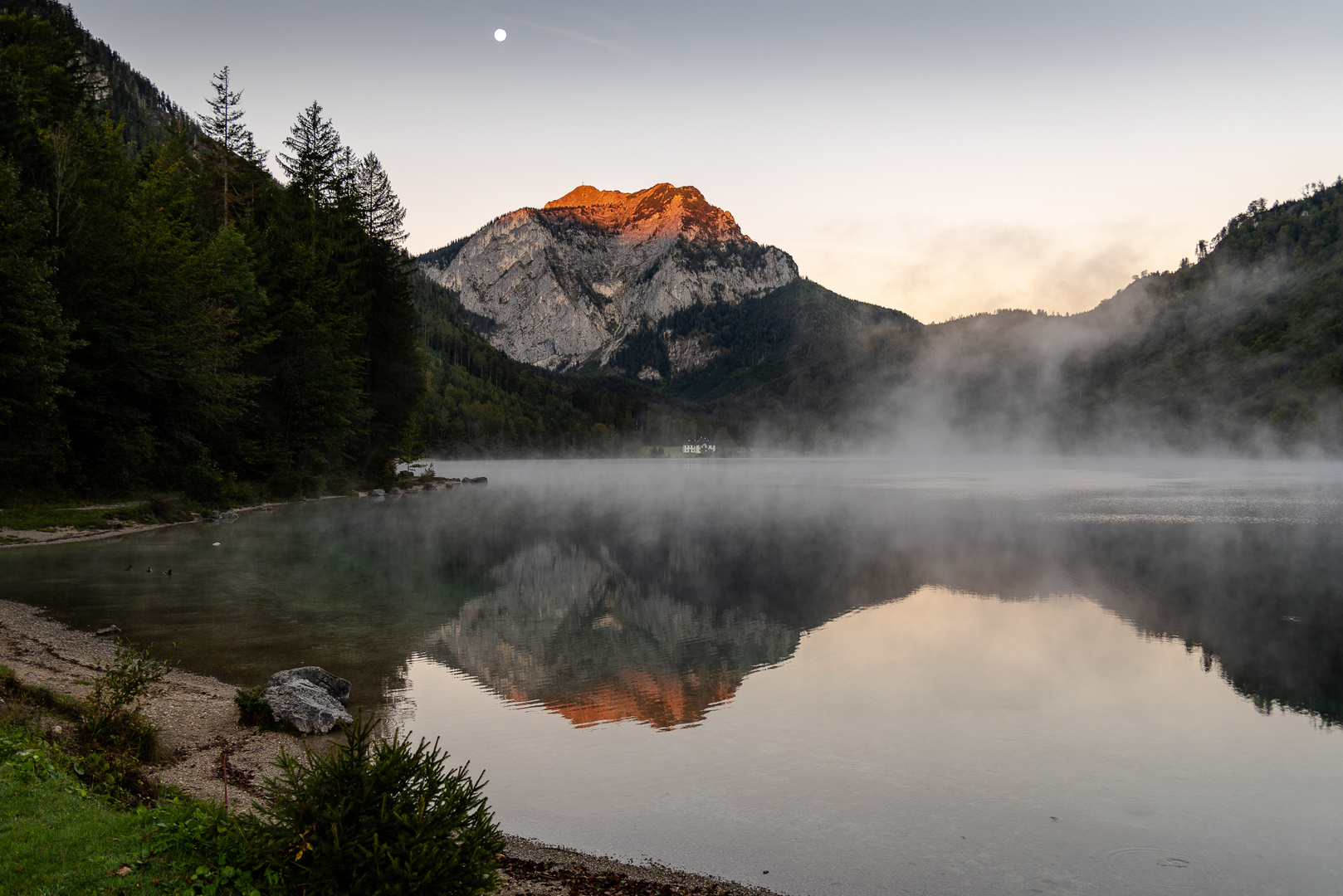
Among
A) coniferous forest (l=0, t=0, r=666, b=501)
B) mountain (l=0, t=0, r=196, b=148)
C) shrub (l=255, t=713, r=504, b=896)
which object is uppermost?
mountain (l=0, t=0, r=196, b=148)

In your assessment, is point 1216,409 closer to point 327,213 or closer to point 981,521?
point 981,521

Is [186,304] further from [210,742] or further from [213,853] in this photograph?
[213,853]

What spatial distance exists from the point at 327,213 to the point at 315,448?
19075 mm

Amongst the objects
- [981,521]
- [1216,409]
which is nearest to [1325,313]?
[1216,409]

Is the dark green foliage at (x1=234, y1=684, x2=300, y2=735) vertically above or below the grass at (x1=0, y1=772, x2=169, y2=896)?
below

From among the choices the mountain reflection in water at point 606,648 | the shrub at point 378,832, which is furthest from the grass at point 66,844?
the mountain reflection in water at point 606,648

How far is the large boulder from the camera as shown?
10.7m

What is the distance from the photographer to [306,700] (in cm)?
1094

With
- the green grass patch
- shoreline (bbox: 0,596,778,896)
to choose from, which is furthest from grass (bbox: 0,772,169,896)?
the green grass patch

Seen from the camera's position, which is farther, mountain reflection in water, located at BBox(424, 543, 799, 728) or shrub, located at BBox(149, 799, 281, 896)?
mountain reflection in water, located at BBox(424, 543, 799, 728)

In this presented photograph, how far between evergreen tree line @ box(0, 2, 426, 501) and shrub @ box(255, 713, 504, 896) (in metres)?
28.4

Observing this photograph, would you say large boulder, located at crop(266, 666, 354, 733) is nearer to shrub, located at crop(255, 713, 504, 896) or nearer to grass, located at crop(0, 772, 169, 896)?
grass, located at crop(0, 772, 169, 896)

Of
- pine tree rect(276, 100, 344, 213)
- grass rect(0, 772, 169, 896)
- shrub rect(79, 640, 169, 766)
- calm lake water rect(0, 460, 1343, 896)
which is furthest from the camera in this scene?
pine tree rect(276, 100, 344, 213)

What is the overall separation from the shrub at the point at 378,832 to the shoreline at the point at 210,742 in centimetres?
119
